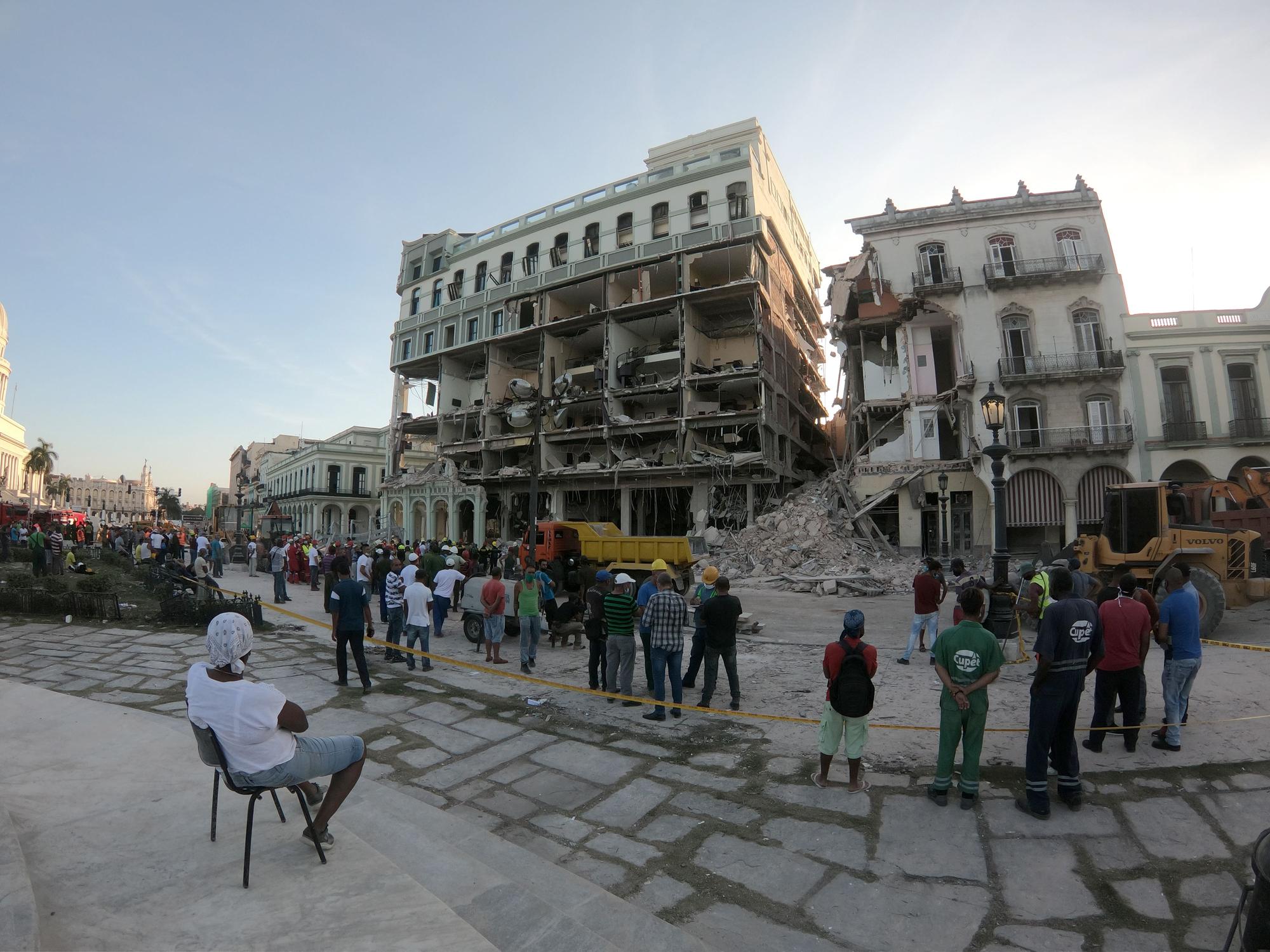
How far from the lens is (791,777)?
5449 millimetres

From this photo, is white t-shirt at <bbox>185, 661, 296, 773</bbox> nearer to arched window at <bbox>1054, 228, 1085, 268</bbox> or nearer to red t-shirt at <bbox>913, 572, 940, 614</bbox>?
red t-shirt at <bbox>913, 572, 940, 614</bbox>

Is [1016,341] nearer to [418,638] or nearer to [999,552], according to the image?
[999,552]

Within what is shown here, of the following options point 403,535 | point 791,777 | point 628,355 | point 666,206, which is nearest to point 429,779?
point 791,777

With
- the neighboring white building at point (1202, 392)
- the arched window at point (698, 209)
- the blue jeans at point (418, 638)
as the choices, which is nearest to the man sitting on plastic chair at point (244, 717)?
the blue jeans at point (418, 638)

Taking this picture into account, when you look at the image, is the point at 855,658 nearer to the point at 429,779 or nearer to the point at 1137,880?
the point at 1137,880

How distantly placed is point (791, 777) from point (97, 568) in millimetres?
25729

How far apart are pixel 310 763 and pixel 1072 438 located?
2924cm

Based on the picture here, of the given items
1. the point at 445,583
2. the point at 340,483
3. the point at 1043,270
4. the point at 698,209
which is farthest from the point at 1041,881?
the point at 340,483

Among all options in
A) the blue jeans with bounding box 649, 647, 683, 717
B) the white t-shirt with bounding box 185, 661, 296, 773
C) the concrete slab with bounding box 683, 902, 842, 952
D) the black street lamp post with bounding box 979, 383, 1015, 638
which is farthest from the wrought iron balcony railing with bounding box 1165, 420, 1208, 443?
the white t-shirt with bounding box 185, 661, 296, 773

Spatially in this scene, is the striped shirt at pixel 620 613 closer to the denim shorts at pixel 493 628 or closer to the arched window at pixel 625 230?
the denim shorts at pixel 493 628

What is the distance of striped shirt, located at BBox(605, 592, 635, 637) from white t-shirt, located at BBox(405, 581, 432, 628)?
3.61 meters

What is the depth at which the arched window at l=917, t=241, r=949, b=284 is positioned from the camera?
27375 mm

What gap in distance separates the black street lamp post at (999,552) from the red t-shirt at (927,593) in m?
1.07

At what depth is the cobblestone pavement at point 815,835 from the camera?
3482 mm
